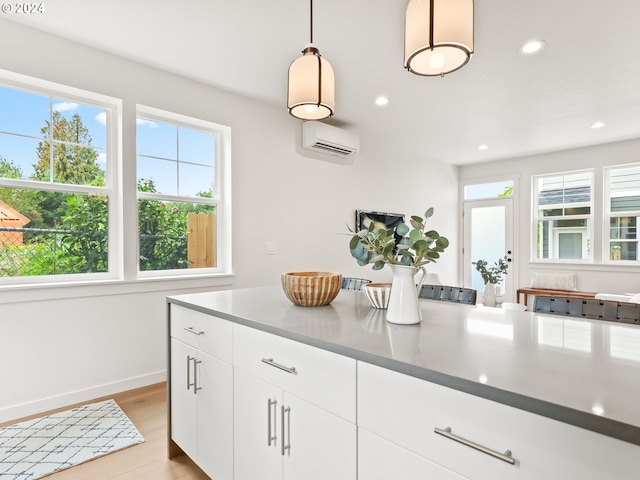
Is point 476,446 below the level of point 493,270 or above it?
above

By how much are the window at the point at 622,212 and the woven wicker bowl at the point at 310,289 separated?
17.8ft

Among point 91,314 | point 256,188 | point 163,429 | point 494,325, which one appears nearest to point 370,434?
point 494,325

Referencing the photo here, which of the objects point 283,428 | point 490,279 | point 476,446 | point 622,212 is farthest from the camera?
point 622,212

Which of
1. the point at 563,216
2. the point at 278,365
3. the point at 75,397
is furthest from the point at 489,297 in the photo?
the point at 75,397

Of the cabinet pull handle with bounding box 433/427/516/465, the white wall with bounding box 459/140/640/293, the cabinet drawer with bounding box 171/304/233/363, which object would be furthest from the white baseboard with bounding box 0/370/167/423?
the white wall with bounding box 459/140/640/293

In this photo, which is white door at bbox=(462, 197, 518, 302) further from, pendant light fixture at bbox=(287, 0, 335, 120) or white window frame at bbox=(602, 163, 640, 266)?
pendant light fixture at bbox=(287, 0, 335, 120)

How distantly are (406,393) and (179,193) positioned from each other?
9.74ft

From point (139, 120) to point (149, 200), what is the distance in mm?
686

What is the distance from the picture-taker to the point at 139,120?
3.06 metres

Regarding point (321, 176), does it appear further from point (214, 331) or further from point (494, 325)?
point (494, 325)

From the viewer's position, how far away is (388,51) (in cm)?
274

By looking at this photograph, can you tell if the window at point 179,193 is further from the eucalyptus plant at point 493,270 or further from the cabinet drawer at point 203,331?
the eucalyptus plant at point 493,270

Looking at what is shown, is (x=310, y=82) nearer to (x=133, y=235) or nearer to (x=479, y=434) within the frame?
(x=479, y=434)

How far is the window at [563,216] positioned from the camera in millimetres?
5418
